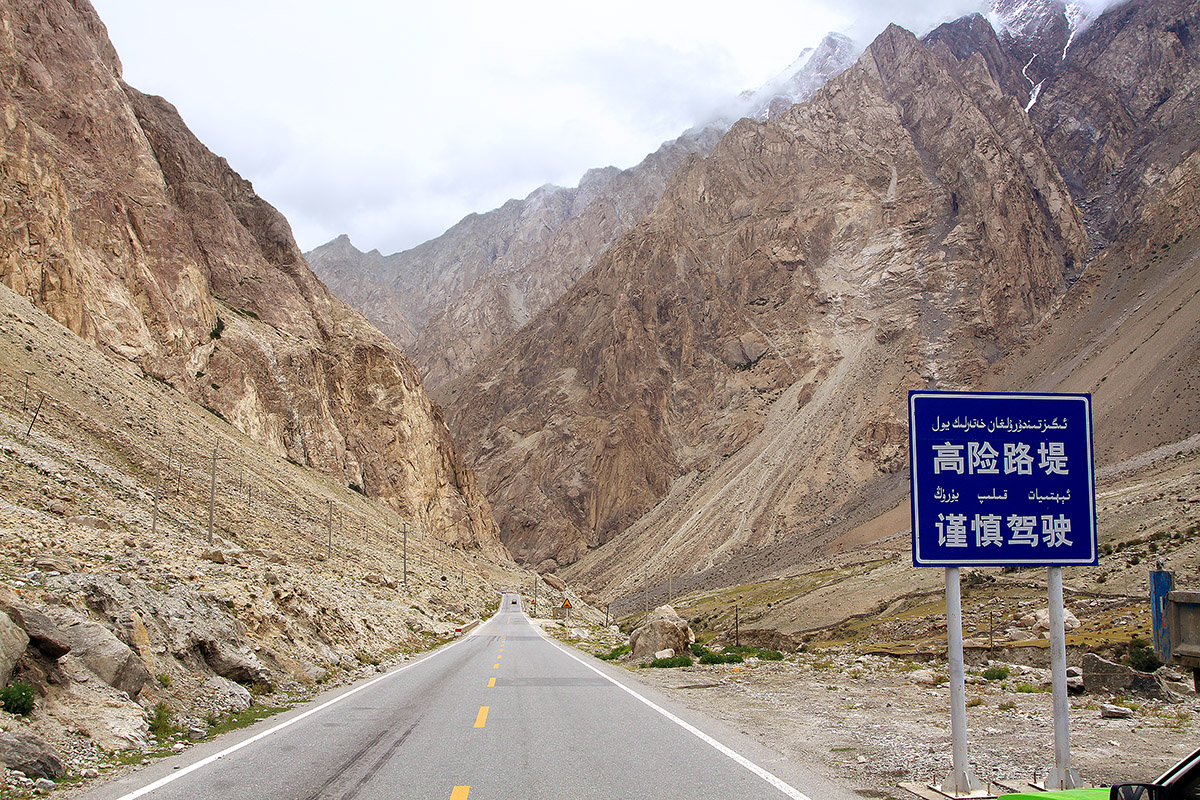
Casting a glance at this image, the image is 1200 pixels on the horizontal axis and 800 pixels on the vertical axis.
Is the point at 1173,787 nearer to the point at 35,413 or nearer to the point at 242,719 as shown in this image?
the point at 242,719

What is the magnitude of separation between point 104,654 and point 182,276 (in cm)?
7259

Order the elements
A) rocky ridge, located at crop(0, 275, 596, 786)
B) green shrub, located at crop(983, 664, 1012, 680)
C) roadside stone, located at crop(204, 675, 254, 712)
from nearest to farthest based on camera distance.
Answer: rocky ridge, located at crop(0, 275, 596, 786), roadside stone, located at crop(204, 675, 254, 712), green shrub, located at crop(983, 664, 1012, 680)

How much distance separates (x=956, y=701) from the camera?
24.7ft

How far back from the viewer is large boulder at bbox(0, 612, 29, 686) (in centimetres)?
860

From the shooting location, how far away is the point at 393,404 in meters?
96.4

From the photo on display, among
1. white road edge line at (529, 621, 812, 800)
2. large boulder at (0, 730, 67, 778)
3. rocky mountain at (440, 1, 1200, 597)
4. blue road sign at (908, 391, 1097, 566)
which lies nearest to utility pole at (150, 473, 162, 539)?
large boulder at (0, 730, 67, 778)

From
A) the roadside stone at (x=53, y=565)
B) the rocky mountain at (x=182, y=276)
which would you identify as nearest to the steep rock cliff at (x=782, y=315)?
the rocky mountain at (x=182, y=276)

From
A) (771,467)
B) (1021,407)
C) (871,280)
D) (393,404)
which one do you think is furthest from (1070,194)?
(1021,407)

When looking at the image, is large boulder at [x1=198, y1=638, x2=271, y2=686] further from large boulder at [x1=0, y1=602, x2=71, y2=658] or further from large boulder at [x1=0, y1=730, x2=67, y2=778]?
large boulder at [x1=0, y1=730, x2=67, y2=778]

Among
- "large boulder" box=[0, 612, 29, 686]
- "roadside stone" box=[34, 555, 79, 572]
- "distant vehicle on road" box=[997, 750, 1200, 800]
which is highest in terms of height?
"roadside stone" box=[34, 555, 79, 572]

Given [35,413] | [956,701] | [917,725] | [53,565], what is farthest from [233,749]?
[35,413]

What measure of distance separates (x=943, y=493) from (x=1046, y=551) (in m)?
1.10

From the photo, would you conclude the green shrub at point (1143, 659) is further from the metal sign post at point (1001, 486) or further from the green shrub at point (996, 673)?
the metal sign post at point (1001, 486)

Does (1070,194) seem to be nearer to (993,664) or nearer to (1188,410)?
(1188,410)
